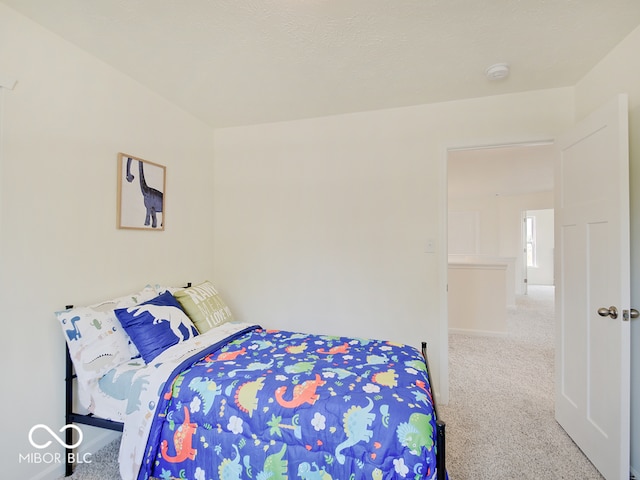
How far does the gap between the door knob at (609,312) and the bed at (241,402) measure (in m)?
0.99

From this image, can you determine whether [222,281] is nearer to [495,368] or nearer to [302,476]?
[302,476]

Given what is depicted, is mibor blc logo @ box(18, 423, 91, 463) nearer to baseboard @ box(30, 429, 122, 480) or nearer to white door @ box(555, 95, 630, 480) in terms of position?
baseboard @ box(30, 429, 122, 480)

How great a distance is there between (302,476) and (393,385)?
554 millimetres

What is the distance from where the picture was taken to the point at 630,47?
68.5 inches

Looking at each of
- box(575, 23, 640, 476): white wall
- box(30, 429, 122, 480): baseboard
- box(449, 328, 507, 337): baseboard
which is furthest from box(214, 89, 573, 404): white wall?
box(449, 328, 507, 337): baseboard

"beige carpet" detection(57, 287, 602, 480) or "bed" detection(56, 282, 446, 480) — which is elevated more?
"bed" detection(56, 282, 446, 480)

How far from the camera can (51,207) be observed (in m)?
1.77

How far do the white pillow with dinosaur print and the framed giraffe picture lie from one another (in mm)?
663

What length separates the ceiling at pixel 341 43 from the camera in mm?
1572

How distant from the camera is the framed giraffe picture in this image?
2195 millimetres

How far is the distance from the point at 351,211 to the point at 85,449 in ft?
8.15

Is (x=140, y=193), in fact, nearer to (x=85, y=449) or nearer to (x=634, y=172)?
(x=85, y=449)

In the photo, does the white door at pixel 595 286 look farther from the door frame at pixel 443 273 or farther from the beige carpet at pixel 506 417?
the door frame at pixel 443 273

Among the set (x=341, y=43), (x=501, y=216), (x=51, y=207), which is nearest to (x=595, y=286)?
(x=341, y=43)
